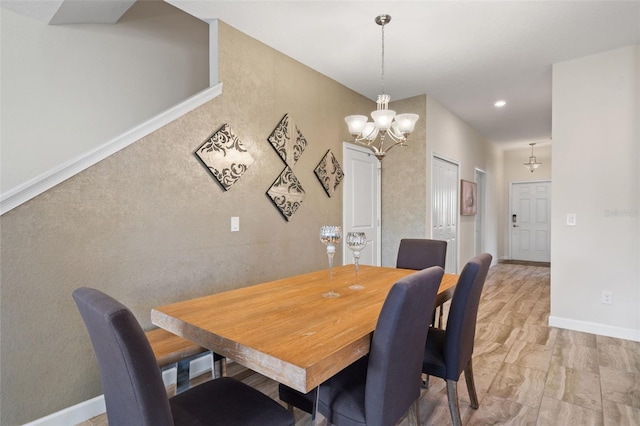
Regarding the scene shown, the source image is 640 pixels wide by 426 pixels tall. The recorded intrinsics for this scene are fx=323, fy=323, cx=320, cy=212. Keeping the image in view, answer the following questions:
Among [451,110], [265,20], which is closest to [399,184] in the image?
[451,110]

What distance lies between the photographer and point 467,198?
18.1ft

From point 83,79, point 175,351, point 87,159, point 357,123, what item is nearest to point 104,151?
point 87,159

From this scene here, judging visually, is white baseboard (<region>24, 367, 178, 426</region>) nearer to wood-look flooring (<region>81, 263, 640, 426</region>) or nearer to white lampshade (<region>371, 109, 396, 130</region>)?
wood-look flooring (<region>81, 263, 640, 426</region>)

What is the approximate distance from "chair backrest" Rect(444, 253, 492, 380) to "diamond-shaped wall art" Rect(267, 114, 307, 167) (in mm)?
2010

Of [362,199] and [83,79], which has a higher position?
[83,79]

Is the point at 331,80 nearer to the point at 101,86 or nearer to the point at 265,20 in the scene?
the point at 265,20

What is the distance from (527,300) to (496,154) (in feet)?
13.7

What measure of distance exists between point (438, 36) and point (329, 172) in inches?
64.2

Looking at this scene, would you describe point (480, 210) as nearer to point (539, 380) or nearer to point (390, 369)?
point (539, 380)

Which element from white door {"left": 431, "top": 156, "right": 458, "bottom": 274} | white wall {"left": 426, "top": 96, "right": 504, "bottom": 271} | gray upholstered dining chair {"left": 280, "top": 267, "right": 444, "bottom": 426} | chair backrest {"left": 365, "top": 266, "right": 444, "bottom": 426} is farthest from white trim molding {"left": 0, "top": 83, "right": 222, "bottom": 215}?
white door {"left": 431, "top": 156, "right": 458, "bottom": 274}

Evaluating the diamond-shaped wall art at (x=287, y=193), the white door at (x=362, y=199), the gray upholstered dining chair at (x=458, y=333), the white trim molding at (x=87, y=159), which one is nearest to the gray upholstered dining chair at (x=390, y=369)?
the gray upholstered dining chair at (x=458, y=333)

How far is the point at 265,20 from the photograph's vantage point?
2.55m

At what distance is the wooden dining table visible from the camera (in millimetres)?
964

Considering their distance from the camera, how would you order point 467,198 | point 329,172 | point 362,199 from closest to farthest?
point 329,172 < point 362,199 < point 467,198
